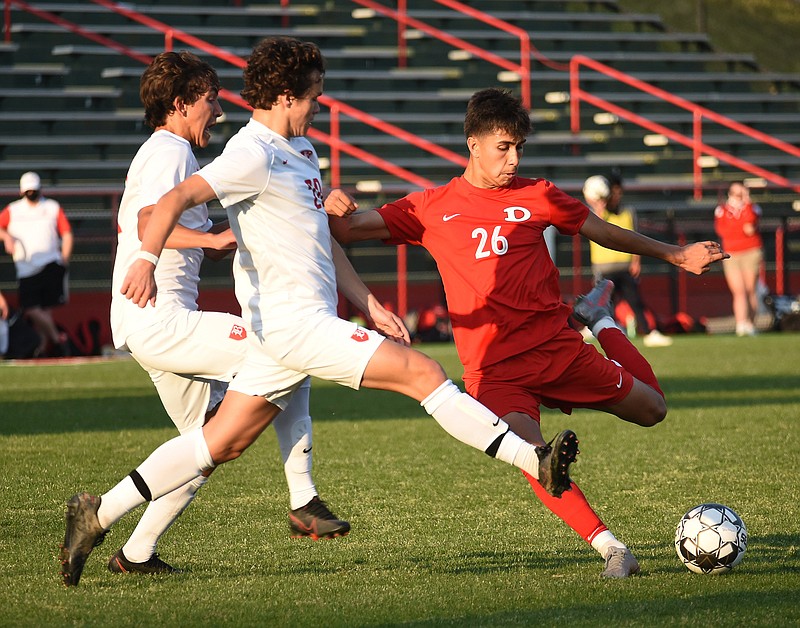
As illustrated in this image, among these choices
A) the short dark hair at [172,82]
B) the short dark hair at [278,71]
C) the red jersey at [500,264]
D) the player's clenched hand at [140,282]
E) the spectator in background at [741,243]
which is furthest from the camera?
the spectator in background at [741,243]

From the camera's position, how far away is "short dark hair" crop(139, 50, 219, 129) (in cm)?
498

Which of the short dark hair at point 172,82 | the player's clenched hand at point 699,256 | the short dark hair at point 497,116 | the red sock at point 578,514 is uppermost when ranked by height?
the short dark hair at point 172,82

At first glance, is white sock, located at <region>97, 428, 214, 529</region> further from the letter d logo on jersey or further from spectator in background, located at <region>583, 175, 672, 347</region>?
spectator in background, located at <region>583, 175, 672, 347</region>

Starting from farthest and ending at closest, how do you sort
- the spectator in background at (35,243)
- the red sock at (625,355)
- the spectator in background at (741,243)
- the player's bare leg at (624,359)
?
1. the spectator in background at (741,243)
2. the spectator in background at (35,243)
3. the red sock at (625,355)
4. the player's bare leg at (624,359)

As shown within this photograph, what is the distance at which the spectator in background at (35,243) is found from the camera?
1477 cm

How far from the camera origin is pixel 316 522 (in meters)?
4.55

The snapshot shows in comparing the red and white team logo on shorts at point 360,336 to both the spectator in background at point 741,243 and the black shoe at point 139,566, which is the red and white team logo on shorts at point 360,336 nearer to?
the black shoe at point 139,566

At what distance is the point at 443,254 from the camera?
4984 mm

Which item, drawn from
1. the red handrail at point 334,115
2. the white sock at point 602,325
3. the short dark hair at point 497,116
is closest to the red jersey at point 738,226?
the red handrail at point 334,115

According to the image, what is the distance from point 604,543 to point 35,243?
11.4 meters

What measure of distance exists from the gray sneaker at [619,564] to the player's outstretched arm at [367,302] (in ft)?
3.49

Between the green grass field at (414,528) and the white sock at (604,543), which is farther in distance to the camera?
the white sock at (604,543)

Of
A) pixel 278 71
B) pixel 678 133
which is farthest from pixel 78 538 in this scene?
pixel 678 133

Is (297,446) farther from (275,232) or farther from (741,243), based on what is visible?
(741,243)
